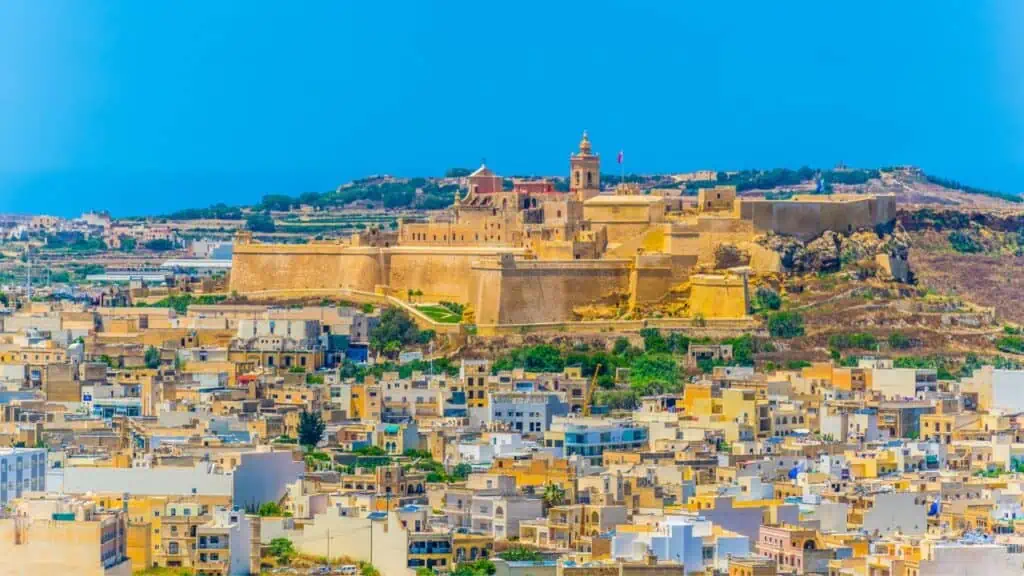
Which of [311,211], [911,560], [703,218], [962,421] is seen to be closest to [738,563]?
[911,560]

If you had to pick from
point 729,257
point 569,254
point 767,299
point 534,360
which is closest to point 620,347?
point 534,360

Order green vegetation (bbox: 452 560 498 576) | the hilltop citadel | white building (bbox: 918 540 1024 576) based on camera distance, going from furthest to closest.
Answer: the hilltop citadel < green vegetation (bbox: 452 560 498 576) < white building (bbox: 918 540 1024 576)

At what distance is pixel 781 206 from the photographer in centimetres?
5919

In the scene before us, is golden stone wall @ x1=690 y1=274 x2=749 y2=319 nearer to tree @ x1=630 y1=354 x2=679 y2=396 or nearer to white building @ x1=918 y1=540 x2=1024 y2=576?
tree @ x1=630 y1=354 x2=679 y2=396

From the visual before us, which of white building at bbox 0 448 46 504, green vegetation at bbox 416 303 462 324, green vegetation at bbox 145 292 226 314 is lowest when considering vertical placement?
white building at bbox 0 448 46 504

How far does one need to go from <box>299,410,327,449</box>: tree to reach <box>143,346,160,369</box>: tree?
28.5 ft

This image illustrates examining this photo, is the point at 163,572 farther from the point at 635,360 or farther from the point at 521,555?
the point at 635,360

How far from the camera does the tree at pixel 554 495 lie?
1362 inches

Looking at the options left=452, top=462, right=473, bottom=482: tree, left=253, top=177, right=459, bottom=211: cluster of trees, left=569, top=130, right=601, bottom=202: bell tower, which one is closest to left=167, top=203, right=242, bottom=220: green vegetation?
left=253, top=177, right=459, bottom=211: cluster of trees

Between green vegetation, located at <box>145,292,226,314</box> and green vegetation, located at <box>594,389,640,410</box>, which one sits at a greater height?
green vegetation, located at <box>145,292,226,314</box>

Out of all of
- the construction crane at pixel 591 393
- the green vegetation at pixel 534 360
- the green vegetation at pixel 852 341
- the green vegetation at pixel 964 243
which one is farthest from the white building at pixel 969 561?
the green vegetation at pixel 964 243

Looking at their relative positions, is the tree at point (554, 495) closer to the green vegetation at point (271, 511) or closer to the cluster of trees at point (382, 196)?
the green vegetation at point (271, 511)

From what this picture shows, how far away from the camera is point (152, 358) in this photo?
51.5 metres

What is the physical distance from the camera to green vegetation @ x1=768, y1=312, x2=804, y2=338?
54.8 metres
